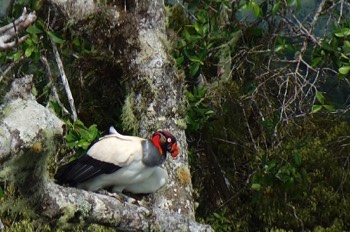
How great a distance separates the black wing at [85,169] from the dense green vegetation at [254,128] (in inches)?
64.4

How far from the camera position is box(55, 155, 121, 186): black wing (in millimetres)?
5465

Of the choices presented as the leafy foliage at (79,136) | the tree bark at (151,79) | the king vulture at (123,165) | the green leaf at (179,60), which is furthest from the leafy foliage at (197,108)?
the king vulture at (123,165)

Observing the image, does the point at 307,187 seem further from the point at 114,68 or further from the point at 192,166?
the point at 114,68

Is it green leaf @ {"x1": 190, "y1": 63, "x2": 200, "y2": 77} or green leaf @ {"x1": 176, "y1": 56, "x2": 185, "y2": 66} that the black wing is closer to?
green leaf @ {"x1": 176, "y1": 56, "x2": 185, "y2": 66}

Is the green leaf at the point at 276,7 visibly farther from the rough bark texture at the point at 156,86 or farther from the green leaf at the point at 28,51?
the green leaf at the point at 28,51

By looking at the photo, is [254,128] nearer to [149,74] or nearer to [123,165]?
[149,74]

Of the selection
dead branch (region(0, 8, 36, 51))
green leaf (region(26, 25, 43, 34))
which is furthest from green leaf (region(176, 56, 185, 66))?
dead branch (region(0, 8, 36, 51))

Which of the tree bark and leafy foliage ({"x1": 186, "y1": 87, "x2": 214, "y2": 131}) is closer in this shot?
the tree bark

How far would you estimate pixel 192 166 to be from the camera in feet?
26.9

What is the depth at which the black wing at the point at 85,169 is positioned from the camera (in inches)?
215

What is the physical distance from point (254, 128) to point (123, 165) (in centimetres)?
325

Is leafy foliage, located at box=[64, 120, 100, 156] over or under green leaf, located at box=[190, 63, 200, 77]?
over

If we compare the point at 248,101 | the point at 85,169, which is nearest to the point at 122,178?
the point at 85,169

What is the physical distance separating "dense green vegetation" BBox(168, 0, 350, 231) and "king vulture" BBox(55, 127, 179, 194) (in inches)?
63.0
